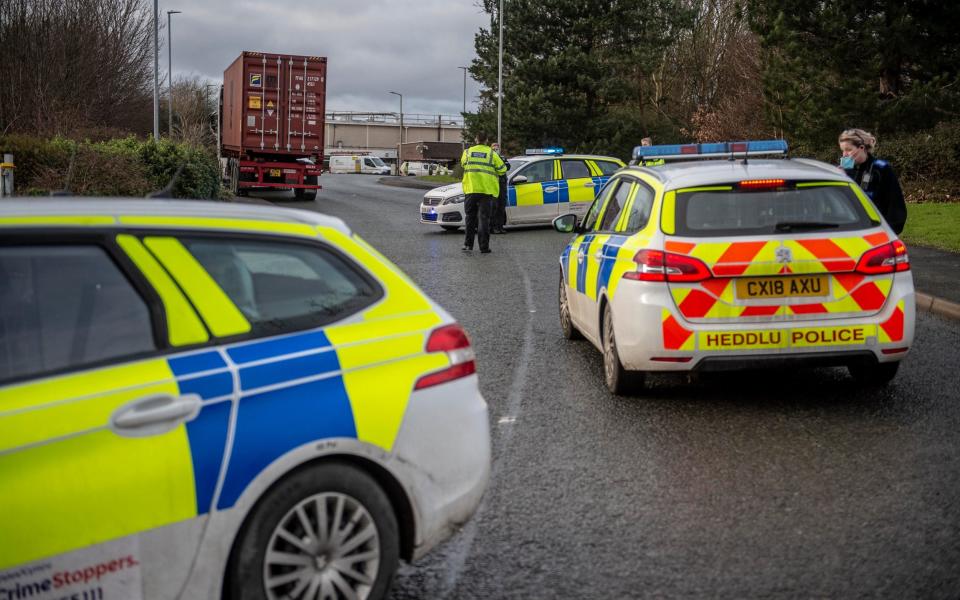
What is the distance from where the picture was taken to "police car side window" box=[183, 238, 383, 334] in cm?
360

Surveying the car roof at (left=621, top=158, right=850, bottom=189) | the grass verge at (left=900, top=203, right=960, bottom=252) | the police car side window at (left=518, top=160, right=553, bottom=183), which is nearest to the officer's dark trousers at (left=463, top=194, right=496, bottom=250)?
the police car side window at (left=518, top=160, right=553, bottom=183)

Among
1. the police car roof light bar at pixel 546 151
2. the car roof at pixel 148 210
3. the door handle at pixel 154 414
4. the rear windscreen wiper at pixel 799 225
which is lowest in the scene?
the door handle at pixel 154 414

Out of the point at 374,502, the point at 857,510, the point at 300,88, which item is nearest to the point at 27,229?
Result: the point at 374,502

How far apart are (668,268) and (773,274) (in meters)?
0.62

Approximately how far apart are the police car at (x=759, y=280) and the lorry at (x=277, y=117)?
25635 mm

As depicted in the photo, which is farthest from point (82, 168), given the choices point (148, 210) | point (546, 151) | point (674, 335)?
point (148, 210)

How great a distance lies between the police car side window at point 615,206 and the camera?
8.51 metres

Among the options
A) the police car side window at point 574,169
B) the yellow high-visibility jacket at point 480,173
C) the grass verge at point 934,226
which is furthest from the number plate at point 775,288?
the police car side window at point 574,169

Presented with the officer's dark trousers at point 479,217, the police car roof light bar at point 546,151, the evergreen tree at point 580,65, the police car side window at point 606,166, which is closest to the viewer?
the officer's dark trousers at point 479,217

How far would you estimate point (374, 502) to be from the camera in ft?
12.0

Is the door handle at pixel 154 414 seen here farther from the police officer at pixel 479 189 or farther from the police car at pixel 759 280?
the police officer at pixel 479 189

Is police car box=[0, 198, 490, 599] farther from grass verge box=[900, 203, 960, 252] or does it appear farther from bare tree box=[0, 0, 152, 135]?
bare tree box=[0, 0, 152, 135]

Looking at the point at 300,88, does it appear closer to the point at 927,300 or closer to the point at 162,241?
the point at 927,300

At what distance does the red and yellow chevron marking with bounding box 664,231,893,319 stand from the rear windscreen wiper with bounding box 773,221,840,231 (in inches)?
4.3
